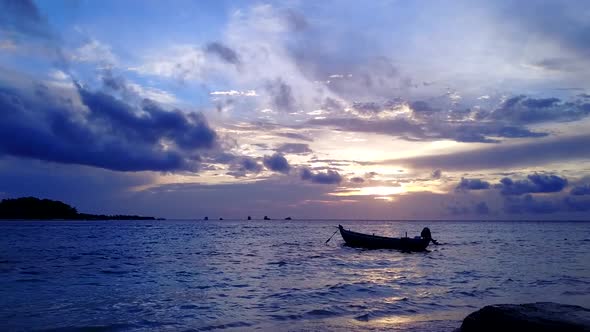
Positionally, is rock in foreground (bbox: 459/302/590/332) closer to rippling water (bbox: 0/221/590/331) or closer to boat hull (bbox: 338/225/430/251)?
rippling water (bbox: 0/221/590/331)

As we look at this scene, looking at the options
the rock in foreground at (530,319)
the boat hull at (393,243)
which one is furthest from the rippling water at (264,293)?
the boat hull at (393,243)

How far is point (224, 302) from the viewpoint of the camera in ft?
58.6

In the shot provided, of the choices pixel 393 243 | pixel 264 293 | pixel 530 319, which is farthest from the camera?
pixel 393 243

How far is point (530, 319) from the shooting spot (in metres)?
9.24

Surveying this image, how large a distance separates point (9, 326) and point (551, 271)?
3092cm

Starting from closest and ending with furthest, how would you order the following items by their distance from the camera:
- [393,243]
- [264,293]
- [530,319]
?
[530,319] → [264,293] → [393,243]

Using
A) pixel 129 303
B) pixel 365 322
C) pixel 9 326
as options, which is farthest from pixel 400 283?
pixel 9 326

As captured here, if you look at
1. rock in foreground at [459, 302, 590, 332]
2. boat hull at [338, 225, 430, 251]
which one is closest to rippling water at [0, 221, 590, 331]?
rock in foreground at [459, 302, 590, 332]

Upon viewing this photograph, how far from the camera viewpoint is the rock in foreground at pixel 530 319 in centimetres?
894

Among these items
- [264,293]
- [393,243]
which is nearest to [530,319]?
[264,293]

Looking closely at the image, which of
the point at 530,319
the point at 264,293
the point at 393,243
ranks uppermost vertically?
the point at 530,319

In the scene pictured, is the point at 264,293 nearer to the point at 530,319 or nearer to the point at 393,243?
the point at 530,319

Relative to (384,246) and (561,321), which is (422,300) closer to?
(561,321)

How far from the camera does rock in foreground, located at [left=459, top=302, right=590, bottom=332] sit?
8.94m
